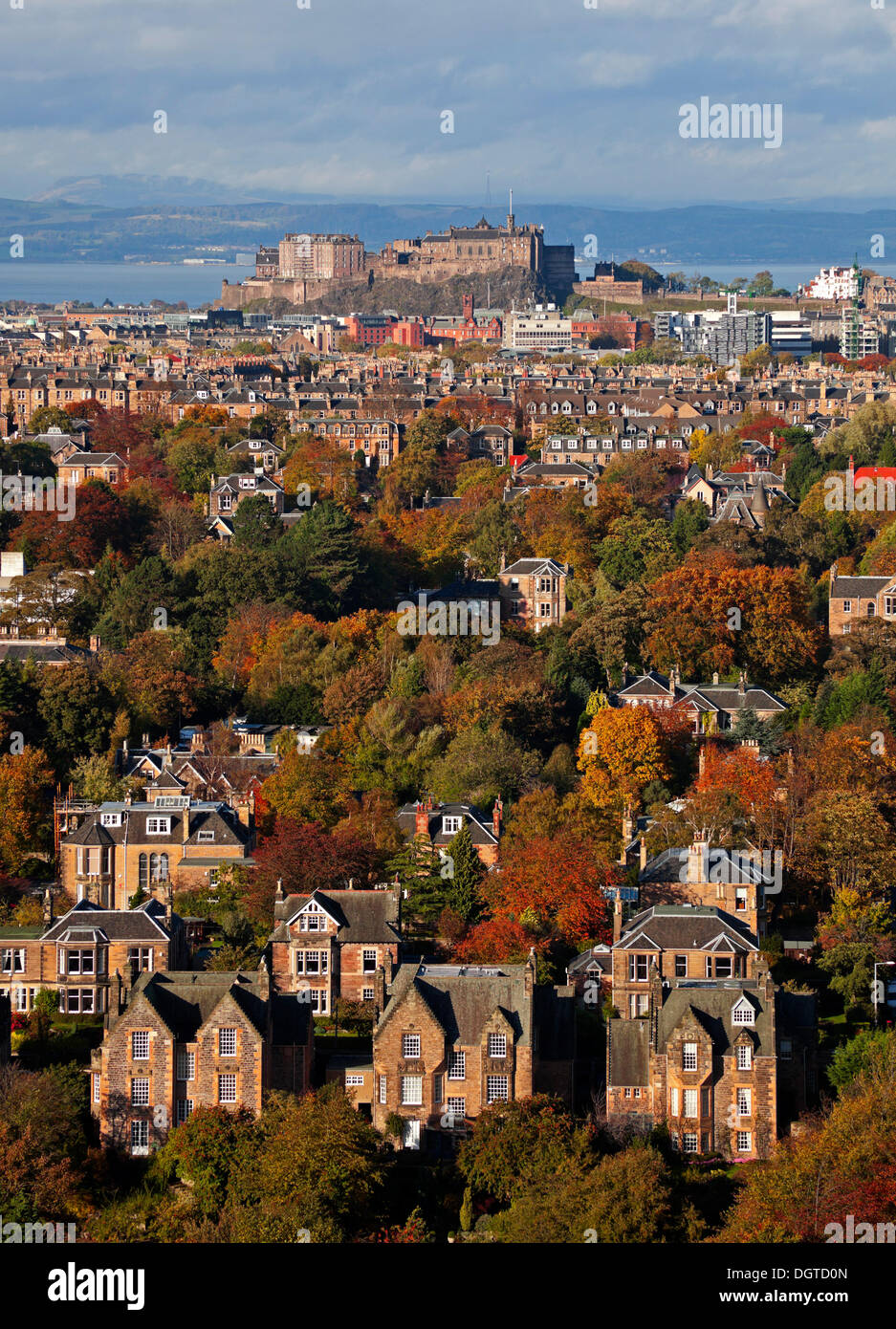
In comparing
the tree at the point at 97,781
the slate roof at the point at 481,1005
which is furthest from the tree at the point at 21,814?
the slate roof at the point at 481,1005

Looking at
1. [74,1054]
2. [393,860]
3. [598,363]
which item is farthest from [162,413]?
[74,1054]

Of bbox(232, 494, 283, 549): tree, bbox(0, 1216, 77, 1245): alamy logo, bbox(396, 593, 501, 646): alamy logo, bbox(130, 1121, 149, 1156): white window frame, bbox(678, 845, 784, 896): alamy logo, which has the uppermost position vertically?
bbox(232, 494, 283, 549): tree

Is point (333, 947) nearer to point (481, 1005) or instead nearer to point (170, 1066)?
point (481, 1005)

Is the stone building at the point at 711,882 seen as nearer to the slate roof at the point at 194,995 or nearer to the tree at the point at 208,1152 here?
the slate roof at the point at 194,995

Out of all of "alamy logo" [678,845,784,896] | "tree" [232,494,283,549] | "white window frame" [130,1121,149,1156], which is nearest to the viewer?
"white window frame" [130,1121,149,1156]

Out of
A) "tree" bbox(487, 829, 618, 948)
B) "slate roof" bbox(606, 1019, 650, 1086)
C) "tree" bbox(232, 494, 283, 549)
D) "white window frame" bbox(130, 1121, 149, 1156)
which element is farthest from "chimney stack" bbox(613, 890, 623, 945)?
"tree" bbox(232, 494, 283, 549)

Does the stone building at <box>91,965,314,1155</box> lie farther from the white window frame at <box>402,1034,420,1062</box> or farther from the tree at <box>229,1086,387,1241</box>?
the white window frame at <box>402,1034,420,1062</box>
